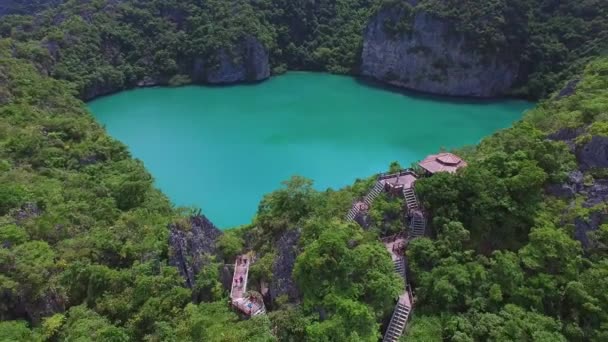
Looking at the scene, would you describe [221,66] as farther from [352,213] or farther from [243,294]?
[243,294]

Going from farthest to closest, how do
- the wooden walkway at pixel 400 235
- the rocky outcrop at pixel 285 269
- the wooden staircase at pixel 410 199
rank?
1. the wooden staircase at pixel 410 199
2. the rocky outcrop at pixel 285 269
3. the wooden walkway at pixel 400 235

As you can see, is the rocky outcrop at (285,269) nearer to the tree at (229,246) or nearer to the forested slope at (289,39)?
the tree at (229,246)

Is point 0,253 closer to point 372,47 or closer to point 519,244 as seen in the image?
point 519,244

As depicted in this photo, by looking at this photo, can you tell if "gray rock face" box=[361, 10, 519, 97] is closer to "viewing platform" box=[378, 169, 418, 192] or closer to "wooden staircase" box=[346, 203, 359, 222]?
"viewing platform" box=[378, 169, 418, 192]

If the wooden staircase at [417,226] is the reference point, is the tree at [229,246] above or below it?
below

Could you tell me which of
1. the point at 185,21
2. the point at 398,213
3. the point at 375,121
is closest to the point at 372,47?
the point at 375,121

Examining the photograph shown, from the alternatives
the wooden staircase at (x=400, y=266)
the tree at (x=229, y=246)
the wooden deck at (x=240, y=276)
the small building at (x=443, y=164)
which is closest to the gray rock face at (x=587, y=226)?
the small building at (x=443, y=164)
